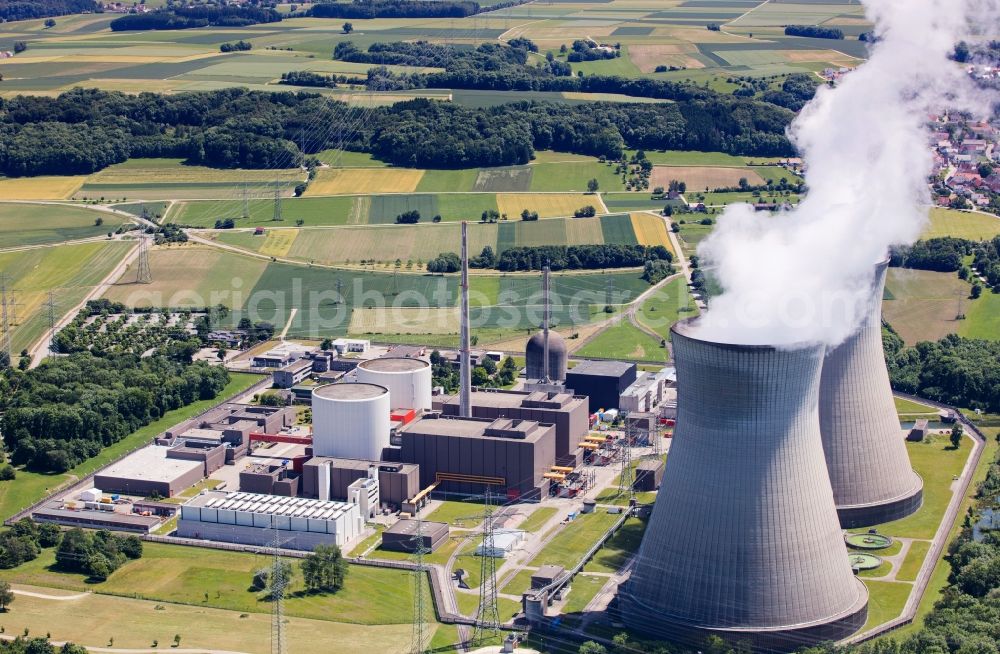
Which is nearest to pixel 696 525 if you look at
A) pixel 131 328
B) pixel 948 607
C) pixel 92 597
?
pixel 948 607

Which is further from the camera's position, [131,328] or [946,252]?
[946,252]

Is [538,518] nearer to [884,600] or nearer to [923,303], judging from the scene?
[884,600]

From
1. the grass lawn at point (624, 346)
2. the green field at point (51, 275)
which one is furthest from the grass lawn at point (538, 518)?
the green field at point (51, 275)

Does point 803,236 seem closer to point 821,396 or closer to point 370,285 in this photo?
point 821,396

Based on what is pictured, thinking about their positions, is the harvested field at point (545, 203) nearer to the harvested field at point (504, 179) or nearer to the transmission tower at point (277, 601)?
the harvested field at point (504, 179)

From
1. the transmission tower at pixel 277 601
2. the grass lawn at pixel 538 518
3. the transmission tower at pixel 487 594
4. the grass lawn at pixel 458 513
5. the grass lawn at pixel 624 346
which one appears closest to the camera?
the transmission tower at pixel 277 601

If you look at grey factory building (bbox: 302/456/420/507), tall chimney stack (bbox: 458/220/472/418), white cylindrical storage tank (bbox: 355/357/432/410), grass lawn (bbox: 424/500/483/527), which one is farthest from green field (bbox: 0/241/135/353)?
grass lawn (bbox: 424/500/483/527)

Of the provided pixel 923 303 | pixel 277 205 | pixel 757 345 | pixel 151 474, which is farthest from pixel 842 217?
pixel 277 205

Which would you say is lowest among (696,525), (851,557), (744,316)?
(851,557)
